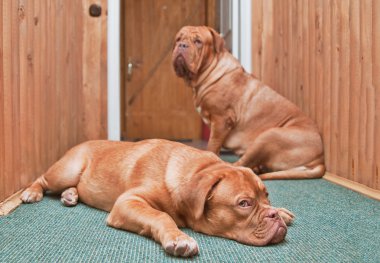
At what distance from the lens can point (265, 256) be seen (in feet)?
5.57

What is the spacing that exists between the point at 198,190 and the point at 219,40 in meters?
2.77

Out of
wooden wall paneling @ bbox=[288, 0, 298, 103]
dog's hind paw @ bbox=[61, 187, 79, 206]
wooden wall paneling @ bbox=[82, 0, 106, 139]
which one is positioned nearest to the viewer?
dog's hind paw @ bbox=[61, 187, 79, 206]

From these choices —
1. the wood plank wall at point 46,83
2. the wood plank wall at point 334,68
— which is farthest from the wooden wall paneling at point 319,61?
the wood plank wall at point 46,83

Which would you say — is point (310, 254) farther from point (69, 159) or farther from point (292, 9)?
point (292, 9)

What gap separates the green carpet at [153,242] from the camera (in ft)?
5.51

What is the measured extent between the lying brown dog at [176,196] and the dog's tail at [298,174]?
1428 mm

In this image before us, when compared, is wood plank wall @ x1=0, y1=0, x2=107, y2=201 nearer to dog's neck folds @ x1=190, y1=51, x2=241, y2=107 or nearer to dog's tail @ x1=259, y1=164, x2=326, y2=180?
dog's neck folds @ x1=190, y1=51, x2=241, y2=107

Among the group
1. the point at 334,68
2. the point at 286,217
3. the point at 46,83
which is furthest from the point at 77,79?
the point at 286,217

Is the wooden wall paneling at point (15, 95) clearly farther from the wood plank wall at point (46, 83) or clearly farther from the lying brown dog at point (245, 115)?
the lying brown dog at point (245, 115)

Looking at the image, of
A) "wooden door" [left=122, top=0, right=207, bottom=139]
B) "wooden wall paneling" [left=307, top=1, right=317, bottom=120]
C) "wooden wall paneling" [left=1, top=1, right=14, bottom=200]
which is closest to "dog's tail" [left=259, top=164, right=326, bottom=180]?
"wooden wall paneling" [left=307, top=1, right=317, bottom=120]

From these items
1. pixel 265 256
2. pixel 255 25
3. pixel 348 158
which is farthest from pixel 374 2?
pixel 255 25

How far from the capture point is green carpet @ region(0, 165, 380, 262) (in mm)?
1680

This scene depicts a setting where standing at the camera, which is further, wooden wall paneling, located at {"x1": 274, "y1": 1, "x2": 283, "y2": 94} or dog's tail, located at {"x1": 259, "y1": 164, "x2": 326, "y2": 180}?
wooden wall paneling, located at {"x1": 274, "y1": 1, "x2": 283, "y2": 94}

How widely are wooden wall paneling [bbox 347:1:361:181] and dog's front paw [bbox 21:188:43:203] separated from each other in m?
2.15
